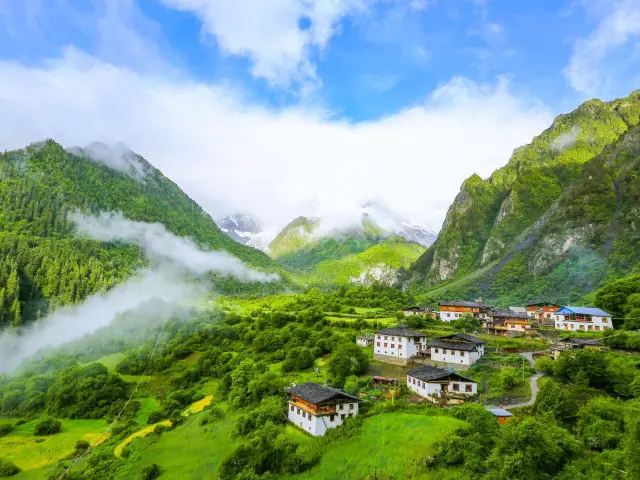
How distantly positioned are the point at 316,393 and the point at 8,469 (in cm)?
4341

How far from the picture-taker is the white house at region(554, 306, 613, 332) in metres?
83.1

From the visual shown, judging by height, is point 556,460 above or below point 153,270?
below

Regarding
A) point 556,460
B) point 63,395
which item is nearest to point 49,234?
point 63,395

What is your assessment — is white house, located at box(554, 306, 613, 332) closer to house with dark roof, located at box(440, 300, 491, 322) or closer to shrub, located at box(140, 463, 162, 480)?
house with dark roof, located at box(440, 300, 491, 322)

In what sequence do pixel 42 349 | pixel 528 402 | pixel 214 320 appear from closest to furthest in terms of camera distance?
1. pixel 528 402
2. pixel 42 349
3. pixel 214 320

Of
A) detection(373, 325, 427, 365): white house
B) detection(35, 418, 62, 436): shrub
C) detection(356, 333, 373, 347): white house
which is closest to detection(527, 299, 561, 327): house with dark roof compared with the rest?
detection(373, 325, 427, 365): white house

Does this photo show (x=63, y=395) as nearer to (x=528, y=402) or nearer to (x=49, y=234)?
(x=528, y=402)

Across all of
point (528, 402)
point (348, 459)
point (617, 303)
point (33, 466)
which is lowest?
point (33, 466)

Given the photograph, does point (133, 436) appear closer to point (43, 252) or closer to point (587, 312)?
point (587, 312)

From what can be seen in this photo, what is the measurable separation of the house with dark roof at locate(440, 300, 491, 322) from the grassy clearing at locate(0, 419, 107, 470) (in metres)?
80.4

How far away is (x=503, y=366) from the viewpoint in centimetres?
6162

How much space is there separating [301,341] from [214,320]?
51.2 meters

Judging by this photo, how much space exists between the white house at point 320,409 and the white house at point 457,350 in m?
25.4

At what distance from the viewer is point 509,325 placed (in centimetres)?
9075
